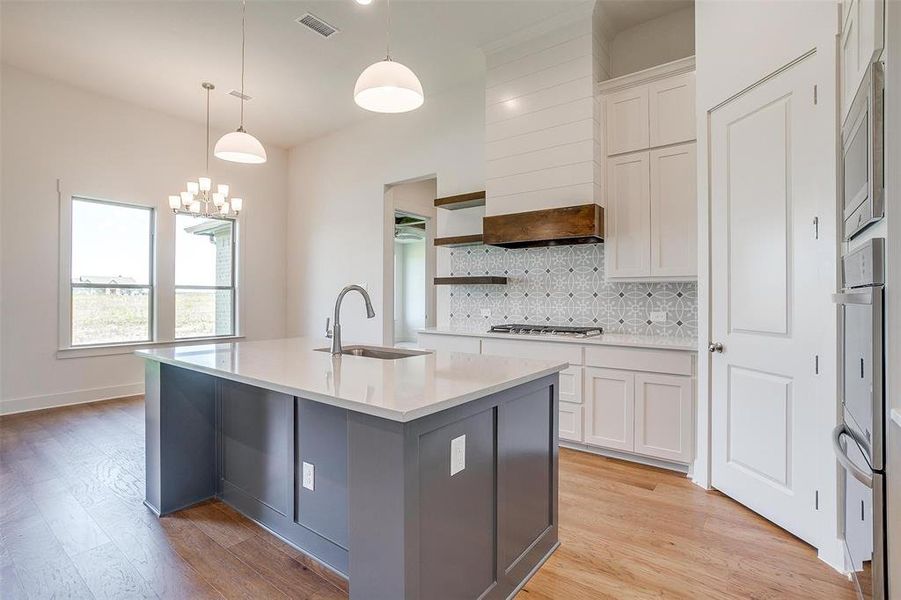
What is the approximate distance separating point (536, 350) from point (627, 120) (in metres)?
Answer: 1.92

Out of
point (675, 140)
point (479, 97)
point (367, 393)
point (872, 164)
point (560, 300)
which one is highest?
point (479, 97)

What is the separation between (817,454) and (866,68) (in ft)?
5.43

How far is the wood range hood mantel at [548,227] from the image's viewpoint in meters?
3.39

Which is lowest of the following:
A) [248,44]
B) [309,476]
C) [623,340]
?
[309,476]

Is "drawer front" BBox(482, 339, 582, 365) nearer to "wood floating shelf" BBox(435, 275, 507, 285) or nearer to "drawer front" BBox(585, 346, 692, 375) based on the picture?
"drawer front" BBox(585, 346, 692, 375)

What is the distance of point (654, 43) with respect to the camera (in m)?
3.67

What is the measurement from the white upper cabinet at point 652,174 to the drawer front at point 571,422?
108cm

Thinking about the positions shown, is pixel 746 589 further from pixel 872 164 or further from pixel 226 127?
pixel 226 127

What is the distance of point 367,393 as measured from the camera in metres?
1.46

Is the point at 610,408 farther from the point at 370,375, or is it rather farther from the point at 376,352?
the point at 370,375

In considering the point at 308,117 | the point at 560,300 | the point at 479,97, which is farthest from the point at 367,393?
the point at 308,117

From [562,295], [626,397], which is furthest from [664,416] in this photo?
[562,295]

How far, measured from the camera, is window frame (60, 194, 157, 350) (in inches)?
186

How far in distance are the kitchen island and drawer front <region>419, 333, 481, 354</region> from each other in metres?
1.56
